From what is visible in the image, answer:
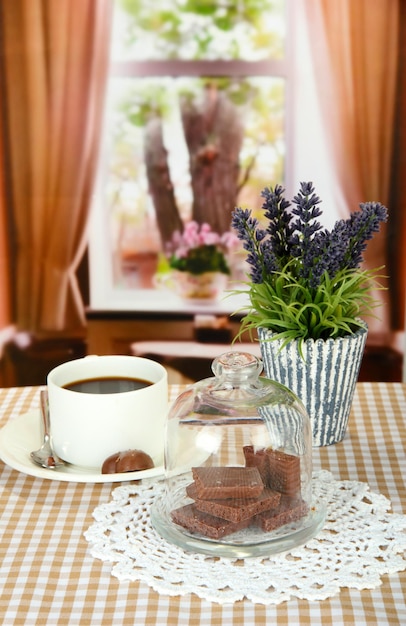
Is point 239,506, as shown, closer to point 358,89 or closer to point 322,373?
point 322,373

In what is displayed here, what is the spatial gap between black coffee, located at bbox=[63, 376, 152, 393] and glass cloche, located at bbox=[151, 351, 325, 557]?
6.0 inches

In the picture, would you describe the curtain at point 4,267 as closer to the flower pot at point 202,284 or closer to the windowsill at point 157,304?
the windowsill at point 157,304

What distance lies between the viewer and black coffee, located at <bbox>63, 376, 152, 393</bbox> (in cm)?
100

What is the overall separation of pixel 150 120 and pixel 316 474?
2270 millimetres

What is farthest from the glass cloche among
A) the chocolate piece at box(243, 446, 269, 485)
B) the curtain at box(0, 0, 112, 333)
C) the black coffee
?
the curtain at box(0, 0, 112, 333)

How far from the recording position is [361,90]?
2914 mm

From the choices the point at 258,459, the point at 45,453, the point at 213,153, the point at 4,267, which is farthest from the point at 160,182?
the point at 258,459

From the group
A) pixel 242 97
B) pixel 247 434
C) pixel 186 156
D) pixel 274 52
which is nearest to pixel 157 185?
pixel 186 156

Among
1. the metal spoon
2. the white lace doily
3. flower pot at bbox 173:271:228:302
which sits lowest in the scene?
flower pot at bbox 173:271:228:302

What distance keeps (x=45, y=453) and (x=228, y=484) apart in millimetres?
301

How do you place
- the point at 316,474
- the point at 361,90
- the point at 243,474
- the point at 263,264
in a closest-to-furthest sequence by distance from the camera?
the point at 243,474 < the point at 316,474 < the point at 263,264 < the point at 361,90

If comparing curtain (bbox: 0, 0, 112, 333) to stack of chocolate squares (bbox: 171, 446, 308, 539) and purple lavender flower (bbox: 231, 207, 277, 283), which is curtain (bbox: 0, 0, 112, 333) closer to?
purple lavender flower (bbox: 231, 207, 277, 283)

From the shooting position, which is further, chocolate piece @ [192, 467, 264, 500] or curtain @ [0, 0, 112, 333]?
curtain @ [0, 0, 112, 333]

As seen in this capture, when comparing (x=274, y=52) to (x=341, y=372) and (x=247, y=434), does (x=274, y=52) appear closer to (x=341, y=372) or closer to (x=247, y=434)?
(x=341, y=372)
